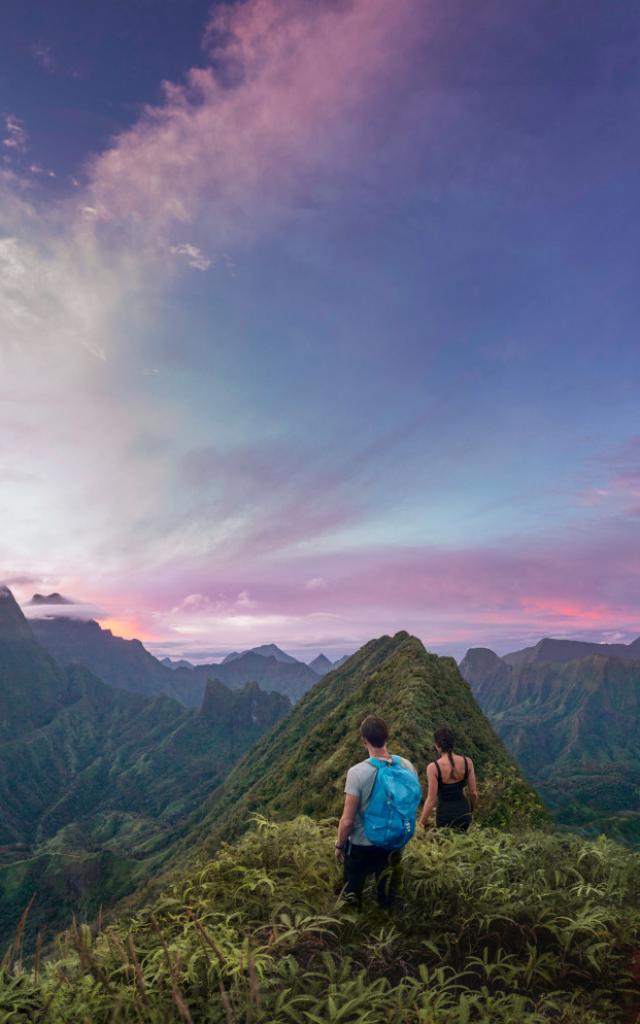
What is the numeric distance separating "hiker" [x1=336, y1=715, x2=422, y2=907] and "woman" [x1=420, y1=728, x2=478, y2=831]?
2782 mm

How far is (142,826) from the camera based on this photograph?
616 feet

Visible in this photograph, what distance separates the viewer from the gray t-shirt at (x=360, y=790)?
19.4 ft

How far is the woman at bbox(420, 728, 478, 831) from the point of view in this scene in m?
8.71

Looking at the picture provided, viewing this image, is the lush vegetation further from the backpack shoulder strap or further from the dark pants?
the backpack shoulder strap

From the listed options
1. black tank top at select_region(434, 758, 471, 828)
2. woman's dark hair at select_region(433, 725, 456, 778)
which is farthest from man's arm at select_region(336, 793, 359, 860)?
black tank top at select_region(434, 758, 471, 828)

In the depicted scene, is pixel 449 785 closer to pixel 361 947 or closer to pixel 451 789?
pixel 451 789

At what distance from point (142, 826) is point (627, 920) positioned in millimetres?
221823

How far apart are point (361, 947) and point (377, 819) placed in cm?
115

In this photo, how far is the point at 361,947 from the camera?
5.36m

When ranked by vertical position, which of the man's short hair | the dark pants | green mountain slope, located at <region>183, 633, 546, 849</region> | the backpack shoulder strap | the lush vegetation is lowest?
green mountain slope, located at <region>183, 633, 546, 849</region>

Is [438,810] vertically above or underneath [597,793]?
above

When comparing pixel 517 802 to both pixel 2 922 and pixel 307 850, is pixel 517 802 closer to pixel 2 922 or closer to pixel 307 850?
pixel 307 850

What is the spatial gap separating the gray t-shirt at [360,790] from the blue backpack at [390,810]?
0.17ft

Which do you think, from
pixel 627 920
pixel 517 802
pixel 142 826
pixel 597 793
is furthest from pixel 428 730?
pixel 142 826
